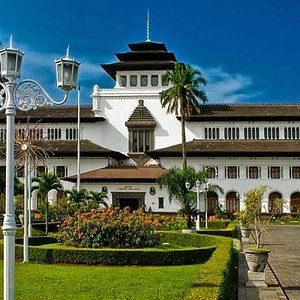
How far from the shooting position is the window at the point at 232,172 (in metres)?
61.3

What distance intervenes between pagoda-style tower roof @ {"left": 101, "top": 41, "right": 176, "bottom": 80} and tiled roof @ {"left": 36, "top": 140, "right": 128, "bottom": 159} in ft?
27.6

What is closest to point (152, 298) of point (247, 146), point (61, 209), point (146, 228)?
point (146, 228)

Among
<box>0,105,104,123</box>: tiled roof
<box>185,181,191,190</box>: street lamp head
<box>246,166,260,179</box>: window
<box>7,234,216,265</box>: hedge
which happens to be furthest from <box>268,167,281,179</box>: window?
<box>7,234,216,265</box>: hedge

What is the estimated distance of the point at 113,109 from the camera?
65188mm

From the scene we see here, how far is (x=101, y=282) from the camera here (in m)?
15.6

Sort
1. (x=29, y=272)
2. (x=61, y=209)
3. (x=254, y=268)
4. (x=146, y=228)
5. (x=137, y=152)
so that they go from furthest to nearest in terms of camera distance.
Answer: (x=137, y=152) < (x=61, y=209) < (x=146, y=228) < (x=29, y=272) < (x=254, y=268)

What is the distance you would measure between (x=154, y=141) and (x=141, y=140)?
1347 mm

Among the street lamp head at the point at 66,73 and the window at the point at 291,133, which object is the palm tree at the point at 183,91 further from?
the street lamp head at the point at 66,73

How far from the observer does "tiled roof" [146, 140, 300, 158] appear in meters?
60.1

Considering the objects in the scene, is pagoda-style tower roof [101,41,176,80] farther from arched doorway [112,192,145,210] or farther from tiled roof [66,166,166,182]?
Answer: arched doorway [112,192,145,210]

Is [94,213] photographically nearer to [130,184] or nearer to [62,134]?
[130,184]

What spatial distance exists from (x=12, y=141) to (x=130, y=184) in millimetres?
49758

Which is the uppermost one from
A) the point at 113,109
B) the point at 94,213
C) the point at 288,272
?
the point at 113,109

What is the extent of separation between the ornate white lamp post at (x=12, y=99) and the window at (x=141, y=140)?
183 ft
